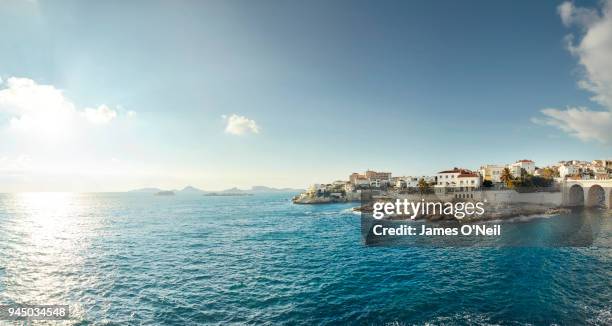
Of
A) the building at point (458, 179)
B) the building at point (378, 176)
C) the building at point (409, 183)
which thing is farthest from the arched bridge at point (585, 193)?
the building at point (378, 176)

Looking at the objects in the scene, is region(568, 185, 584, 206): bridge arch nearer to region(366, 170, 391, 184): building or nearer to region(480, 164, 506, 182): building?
region(480, 164, 506, 182): building

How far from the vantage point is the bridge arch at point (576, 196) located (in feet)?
269

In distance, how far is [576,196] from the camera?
82938 mm

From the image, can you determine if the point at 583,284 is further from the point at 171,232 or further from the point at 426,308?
the point at 171,232

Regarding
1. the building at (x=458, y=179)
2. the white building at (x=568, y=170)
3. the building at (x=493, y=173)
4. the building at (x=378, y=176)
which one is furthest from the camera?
the building at (x=378, y=176)

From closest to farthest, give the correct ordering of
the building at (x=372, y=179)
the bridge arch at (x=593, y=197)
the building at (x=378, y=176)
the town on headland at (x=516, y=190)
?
the town on headland at (x=516, y=190) → the bridge arch at (x=593, y=197) → the building at (x=372, y=179) → the building at (x=378, y=176)

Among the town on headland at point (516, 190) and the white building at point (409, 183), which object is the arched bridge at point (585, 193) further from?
the white building at point (409, 183)

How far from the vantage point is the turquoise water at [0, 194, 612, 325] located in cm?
1862

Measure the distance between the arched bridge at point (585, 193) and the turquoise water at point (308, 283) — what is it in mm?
53202

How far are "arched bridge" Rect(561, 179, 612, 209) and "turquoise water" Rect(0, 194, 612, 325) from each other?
5320 cm

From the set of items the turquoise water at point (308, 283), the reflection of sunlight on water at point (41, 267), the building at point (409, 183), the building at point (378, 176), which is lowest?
the reflection of sunlight on water at point (41, 267)

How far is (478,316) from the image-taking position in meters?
18.0

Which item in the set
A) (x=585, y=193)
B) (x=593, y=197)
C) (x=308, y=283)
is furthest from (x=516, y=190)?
(x=308, y=283)

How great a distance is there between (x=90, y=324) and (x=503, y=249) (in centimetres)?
4103
